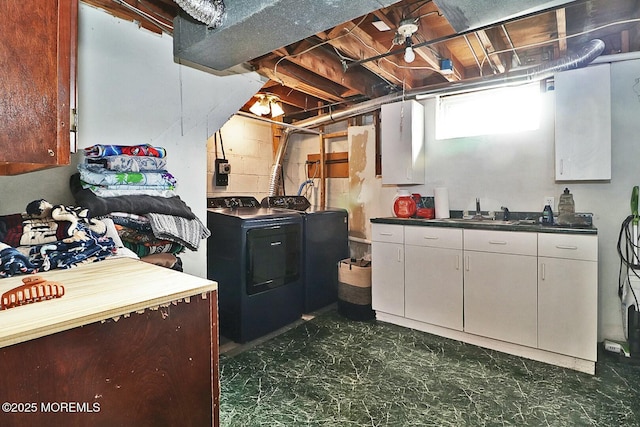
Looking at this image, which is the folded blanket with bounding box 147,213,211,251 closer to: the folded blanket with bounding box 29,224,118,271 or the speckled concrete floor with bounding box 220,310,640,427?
the folded blanket with bounding box 29,224,118,271

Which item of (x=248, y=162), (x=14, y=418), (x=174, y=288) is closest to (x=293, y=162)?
(x=248, y=162)

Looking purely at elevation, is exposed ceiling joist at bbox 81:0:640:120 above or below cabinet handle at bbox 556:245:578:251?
above

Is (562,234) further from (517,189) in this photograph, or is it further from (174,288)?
(174,288)

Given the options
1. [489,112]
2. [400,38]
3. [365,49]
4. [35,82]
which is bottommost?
[35,82]

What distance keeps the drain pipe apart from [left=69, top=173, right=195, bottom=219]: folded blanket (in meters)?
2.23

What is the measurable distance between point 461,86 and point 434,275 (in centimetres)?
164

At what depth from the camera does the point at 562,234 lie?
7.69 feet

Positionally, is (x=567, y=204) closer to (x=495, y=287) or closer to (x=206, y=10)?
(x=495, y=287)

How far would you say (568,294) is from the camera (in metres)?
2.34

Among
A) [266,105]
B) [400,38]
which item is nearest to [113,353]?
[400,38]

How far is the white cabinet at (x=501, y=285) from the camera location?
247cm

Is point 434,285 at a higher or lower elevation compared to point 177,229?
lower

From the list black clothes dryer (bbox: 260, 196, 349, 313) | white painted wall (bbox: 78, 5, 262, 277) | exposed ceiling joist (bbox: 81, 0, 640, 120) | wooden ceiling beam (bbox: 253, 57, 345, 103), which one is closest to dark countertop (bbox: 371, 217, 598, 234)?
black clothes dryer (bbox: 260, 196, 349, 313)

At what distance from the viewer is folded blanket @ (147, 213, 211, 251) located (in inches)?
66.9
